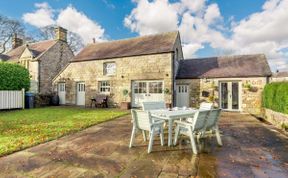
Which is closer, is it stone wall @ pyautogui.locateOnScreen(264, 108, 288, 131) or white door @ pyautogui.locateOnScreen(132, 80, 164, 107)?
stone wall @ pyautogui.locateOnScreen(264, 108, 288, 131)

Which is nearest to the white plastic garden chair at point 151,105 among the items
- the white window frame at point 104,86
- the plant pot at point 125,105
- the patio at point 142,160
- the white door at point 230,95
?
the patio at point 142,160

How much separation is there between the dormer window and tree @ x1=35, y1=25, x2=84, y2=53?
17.8 m

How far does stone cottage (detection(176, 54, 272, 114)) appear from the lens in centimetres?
1157

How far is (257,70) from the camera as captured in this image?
38.4 ft

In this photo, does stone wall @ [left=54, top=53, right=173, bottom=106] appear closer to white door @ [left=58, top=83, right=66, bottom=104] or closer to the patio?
white door @ [left=58, top=83, right=66, bottom=104]

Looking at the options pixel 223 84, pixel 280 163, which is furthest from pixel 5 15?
pixel 280 163

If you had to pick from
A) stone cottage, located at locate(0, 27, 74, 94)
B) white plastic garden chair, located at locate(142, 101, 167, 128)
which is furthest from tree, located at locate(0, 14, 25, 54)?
white plastic garden chair, located at locate(142, 101, 167, 128)

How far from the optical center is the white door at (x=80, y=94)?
16078 millimetres

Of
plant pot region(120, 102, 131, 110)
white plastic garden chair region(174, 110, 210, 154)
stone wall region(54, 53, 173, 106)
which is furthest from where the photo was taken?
plant pot region(120, 102, 131, 110)

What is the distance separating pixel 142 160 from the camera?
11.9ft

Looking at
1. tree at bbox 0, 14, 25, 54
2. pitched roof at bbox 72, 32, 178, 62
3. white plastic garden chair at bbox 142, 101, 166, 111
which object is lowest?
white plastic garden chair at bbox 142, 101, 166, 111

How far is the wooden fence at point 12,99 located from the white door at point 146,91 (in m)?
8.54

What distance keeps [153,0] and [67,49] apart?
45.1 ft

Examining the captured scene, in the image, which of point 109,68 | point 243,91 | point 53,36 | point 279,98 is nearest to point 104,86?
point 109,68
